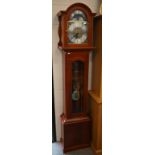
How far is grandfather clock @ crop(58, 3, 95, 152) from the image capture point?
1.97 m

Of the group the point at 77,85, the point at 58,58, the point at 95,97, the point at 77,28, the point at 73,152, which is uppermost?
the point at 77,28

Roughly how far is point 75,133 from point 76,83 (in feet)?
1.85

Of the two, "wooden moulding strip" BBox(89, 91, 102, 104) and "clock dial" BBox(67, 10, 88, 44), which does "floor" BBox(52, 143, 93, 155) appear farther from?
"clock dial" BBox(67, 10, 88, 44)

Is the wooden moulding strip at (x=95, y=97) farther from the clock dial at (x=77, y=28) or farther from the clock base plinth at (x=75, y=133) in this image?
the clock dial at (x=77, y=28)

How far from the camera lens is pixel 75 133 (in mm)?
2178

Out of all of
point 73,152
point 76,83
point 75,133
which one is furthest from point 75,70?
point 73,152

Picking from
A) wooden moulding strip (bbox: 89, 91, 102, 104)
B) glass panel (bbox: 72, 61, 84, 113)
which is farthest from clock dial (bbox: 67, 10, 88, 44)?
wooden moulding strip (bbox: 89, 91, 102, 104)

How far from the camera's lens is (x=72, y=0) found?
2.12 m

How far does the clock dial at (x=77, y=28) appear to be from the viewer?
1977mm

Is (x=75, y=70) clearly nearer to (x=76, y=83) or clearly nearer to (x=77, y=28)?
(x=76, y=83)

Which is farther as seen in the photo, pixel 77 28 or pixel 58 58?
pixel 58 58
